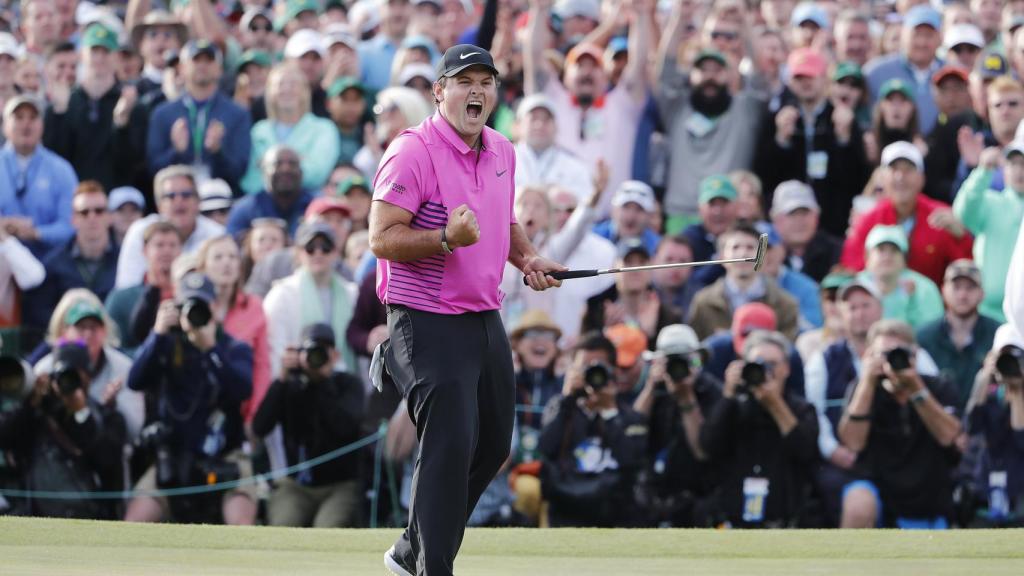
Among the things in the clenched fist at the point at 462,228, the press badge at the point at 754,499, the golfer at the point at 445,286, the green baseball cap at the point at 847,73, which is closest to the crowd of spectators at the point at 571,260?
the press badge at the point at 754,499

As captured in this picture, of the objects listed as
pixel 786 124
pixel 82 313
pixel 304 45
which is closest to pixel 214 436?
pixel 82 313

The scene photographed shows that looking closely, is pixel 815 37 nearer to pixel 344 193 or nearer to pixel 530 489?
pixel 344 193

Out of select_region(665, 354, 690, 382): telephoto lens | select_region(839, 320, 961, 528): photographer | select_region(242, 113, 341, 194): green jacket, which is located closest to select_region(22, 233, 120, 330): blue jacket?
select_region(242, 113, 341, 194): green jacket

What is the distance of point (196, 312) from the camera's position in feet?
35.4

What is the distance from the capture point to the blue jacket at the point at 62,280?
12562mm

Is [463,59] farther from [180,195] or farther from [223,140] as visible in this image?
[223,140]

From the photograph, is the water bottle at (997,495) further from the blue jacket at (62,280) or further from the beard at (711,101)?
the blue jacket at (62,280)

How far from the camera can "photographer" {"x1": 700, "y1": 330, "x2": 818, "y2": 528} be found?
34.6ft

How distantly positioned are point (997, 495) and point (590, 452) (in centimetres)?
229

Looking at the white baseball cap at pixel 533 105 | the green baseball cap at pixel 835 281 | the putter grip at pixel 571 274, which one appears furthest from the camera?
the white baseball cap at pixel 533 105

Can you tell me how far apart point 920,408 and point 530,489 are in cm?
222

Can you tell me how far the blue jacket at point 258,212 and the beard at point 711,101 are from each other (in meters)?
2.91

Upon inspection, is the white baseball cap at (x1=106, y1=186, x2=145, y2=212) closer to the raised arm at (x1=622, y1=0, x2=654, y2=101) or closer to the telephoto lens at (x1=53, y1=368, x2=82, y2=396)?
the telephoto lens at (x1=53, y1=368, x2=82, y2=396)

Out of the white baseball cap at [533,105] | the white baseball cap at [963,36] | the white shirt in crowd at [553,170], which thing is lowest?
the white shirt in crowd at [553,170]
